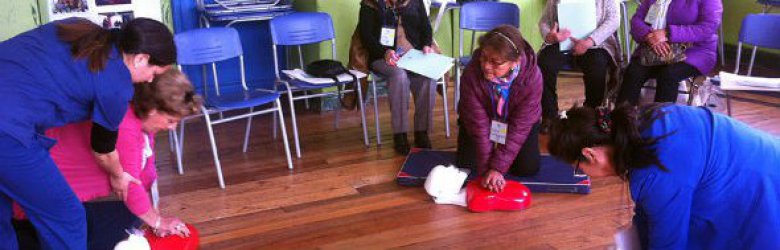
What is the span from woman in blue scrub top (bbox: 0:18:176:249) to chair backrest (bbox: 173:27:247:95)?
1779 mm

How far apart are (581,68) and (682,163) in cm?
288

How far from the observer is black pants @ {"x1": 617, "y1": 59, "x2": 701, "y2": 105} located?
4094mm

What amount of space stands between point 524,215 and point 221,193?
1.48 meters

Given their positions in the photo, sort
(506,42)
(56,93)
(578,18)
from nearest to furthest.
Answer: (56,93)
(506,42)
(578,18)

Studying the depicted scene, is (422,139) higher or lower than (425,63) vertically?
lower

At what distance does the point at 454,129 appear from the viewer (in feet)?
15.0

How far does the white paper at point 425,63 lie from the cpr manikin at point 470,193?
2.85 ft

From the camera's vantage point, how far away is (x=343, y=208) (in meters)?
3.29

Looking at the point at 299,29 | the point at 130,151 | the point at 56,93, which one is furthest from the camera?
the point at 299,29

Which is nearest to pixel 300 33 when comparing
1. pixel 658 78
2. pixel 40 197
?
pixel 658 78

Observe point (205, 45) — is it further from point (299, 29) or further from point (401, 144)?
point (401, 144)

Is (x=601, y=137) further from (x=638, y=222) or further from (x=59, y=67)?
(x=59, y=67)

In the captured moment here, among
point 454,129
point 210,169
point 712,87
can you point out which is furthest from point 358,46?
point 712,87

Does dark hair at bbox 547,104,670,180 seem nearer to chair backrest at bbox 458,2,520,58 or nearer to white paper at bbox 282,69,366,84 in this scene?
white paper at bbox 282,69,366,84
